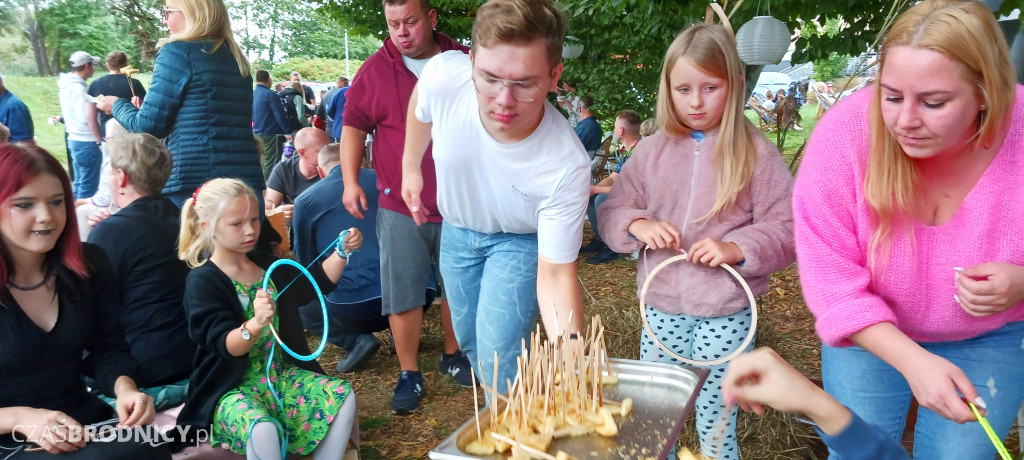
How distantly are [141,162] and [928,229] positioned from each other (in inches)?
114

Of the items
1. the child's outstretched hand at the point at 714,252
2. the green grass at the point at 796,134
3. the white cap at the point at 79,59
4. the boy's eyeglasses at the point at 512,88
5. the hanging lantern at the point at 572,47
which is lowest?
the green grass at the point at 796,134

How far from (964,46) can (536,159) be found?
1.16 metres

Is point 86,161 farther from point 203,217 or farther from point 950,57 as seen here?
point 950,57

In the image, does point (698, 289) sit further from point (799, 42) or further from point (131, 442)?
point (799, 42)

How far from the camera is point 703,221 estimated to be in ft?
7.84

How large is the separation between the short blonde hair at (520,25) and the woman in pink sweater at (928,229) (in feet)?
2.51

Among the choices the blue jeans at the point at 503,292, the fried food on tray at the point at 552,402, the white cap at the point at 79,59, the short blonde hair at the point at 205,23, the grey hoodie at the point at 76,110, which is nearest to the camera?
the fried food on tray at the point at 552,402

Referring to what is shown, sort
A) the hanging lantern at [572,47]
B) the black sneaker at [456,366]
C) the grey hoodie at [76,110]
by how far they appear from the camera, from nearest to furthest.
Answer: the black sneaker at [456,366], the grey hoodie at [76,110], the hanging lantern at [572,47]

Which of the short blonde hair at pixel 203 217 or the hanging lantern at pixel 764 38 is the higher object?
the hanging lantern at pixel 764 38

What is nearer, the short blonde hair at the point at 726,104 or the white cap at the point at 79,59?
the short blonde hair at the point at 726,104

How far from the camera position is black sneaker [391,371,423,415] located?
12.5 feet

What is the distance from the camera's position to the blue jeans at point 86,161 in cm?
720

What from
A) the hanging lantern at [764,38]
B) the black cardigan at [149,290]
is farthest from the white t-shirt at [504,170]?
the hanging lantern at [764,38]

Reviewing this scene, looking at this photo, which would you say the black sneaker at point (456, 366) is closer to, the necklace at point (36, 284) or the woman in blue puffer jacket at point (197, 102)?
the woman in blue puffer jacket at point (197, 102)
